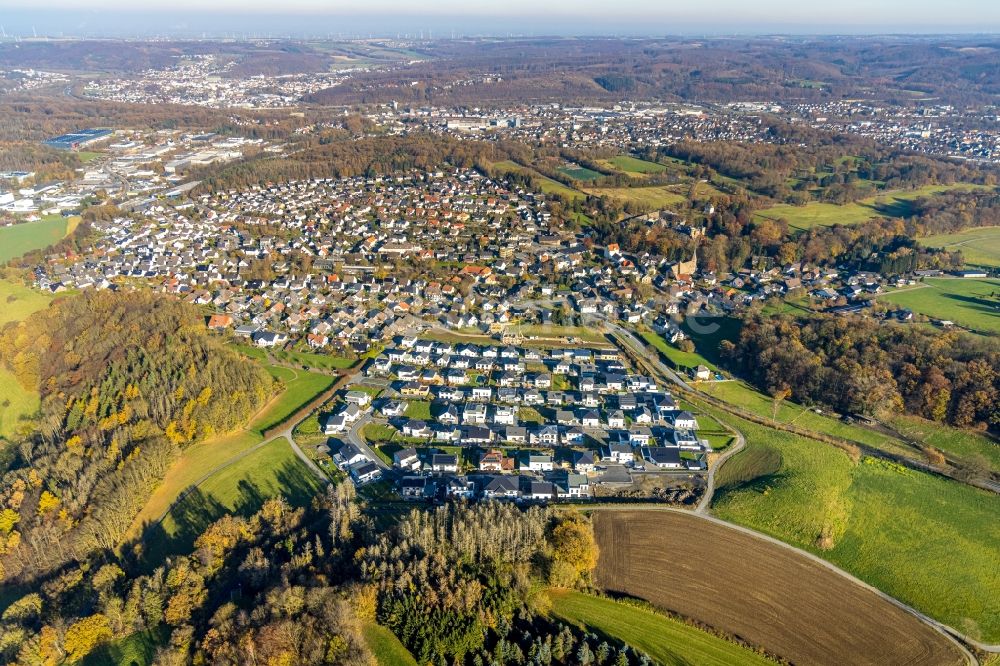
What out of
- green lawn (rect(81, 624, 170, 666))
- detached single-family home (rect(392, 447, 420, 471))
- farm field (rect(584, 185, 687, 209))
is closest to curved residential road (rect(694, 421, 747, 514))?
detached single-family home (rect(392, 447, 420, 471))

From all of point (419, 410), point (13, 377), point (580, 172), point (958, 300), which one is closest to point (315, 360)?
point (419, 410)

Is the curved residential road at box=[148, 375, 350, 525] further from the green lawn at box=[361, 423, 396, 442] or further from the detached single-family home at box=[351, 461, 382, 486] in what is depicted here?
the green lawn at box=[361, 423, 396, 442]

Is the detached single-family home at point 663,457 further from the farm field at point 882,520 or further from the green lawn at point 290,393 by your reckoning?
the green lawn at point 290,393

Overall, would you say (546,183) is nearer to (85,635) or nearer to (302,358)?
(302,358)

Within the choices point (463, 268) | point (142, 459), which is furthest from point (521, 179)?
point (142, 459)

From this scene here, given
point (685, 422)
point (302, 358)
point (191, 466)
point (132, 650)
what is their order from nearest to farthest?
point (132, 650) < point (191, 466) < point (685, 422) < point (302, 358)

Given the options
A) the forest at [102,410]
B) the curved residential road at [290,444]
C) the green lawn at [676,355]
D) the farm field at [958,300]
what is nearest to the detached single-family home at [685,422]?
the green lawn at [676,355]
